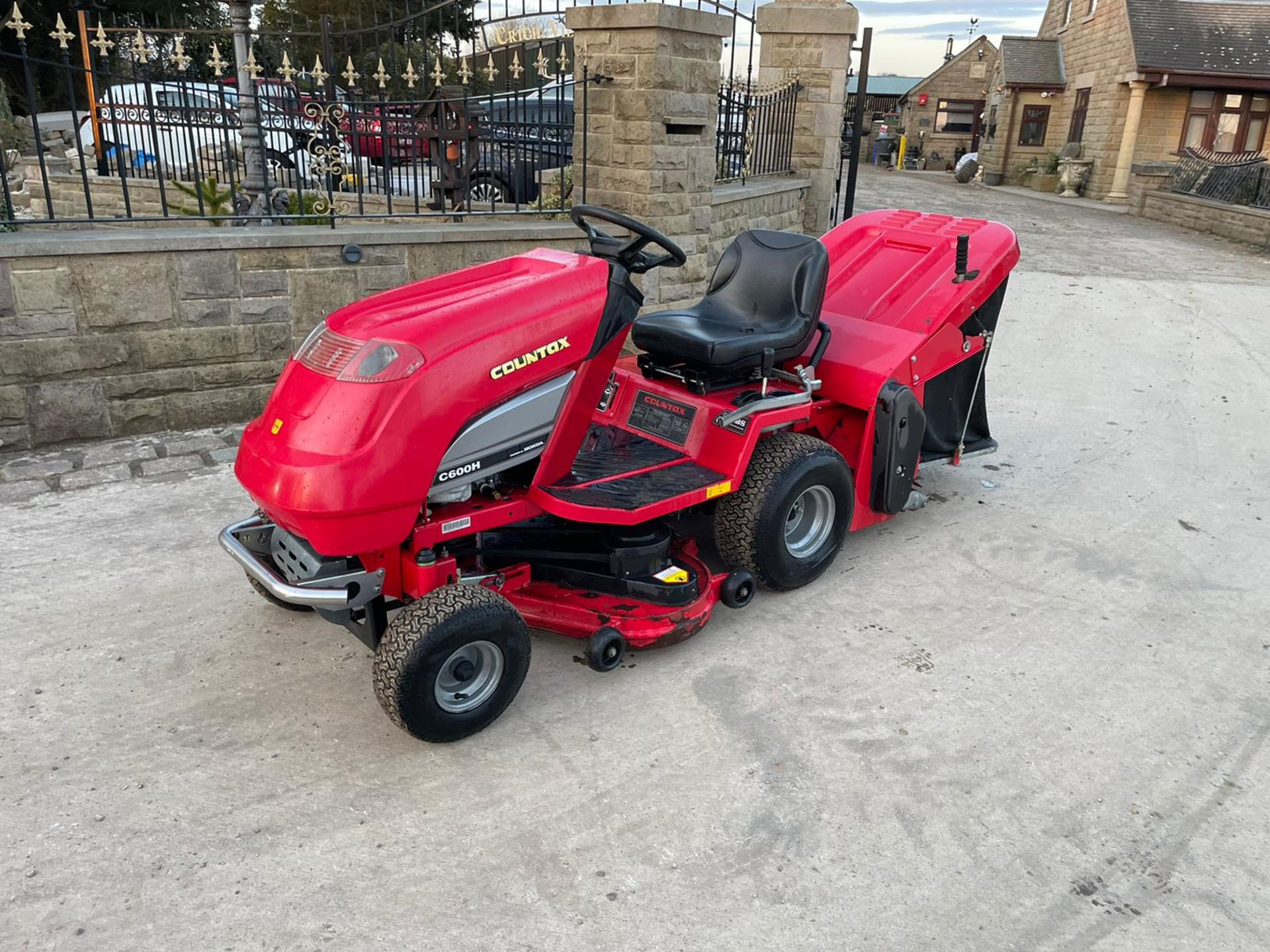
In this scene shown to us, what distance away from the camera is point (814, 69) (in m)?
10.2

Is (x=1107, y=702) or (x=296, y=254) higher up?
(x=296, y=254)

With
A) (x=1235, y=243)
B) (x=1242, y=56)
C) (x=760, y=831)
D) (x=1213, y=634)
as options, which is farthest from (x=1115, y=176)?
(x=760, y=831)

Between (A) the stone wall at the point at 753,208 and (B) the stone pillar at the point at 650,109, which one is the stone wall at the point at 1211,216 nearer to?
(A) the stone wall at the point at 753,208

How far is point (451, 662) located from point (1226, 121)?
85.5ft

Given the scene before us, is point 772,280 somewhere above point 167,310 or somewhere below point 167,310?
above

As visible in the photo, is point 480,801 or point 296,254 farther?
point 296,254

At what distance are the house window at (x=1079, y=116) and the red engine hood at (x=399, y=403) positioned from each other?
26.5 metres

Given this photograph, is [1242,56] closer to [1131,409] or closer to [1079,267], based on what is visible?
[1079,267]

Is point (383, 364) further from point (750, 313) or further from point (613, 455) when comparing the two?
point (750, 313)

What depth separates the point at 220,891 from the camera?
2.39m

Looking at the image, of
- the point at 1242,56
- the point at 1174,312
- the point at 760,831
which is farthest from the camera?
the point at 1242,56

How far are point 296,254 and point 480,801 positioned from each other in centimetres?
385

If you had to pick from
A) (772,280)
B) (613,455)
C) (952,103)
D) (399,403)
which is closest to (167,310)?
(613,455)

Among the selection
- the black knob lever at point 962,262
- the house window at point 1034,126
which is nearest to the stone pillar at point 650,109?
the black knob lever at point 962,262
